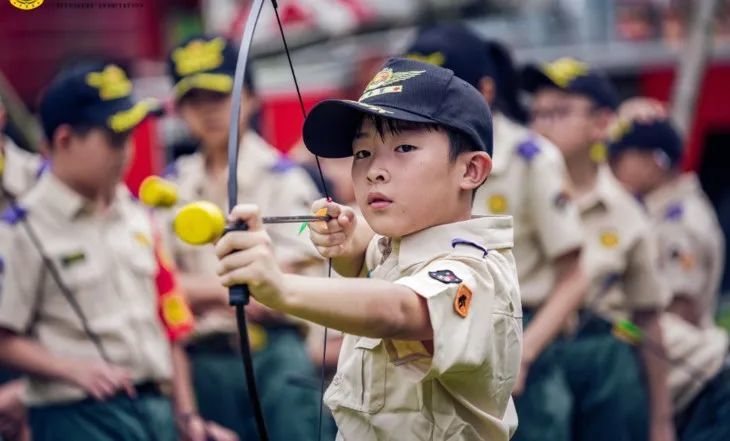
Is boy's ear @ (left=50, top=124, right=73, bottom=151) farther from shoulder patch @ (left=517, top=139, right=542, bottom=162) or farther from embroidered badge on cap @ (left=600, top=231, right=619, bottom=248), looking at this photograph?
embroidered badge on cap @ (left=600, top=231, right=619, bottom=248)

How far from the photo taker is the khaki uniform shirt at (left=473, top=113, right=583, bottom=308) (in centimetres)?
591

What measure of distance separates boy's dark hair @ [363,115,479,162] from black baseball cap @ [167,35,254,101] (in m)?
3.30

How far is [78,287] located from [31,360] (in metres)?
0.33

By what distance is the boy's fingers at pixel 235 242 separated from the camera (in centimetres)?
280

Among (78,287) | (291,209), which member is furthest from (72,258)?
(291,209)

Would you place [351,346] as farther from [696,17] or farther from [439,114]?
[696,17]

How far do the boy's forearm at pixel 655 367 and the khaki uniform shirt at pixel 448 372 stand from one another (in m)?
3.61

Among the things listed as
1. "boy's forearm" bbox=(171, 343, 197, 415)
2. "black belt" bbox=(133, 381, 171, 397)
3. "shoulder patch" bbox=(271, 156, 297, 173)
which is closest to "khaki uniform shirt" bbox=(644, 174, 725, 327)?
"shoulder patch" bbox=(271, 156, 297, 173)

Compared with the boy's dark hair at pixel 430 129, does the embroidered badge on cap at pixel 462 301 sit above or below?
below

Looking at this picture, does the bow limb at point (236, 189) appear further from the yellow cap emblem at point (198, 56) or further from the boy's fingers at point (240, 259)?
the yellow cap emblem at point (198, 56)

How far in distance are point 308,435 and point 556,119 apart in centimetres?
192

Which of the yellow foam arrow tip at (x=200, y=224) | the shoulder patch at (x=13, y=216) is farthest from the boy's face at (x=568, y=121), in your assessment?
the yellow foam arrow tip at (x=200, y=224)

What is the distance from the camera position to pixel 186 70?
675 cm

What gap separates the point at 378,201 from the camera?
3.32 m
